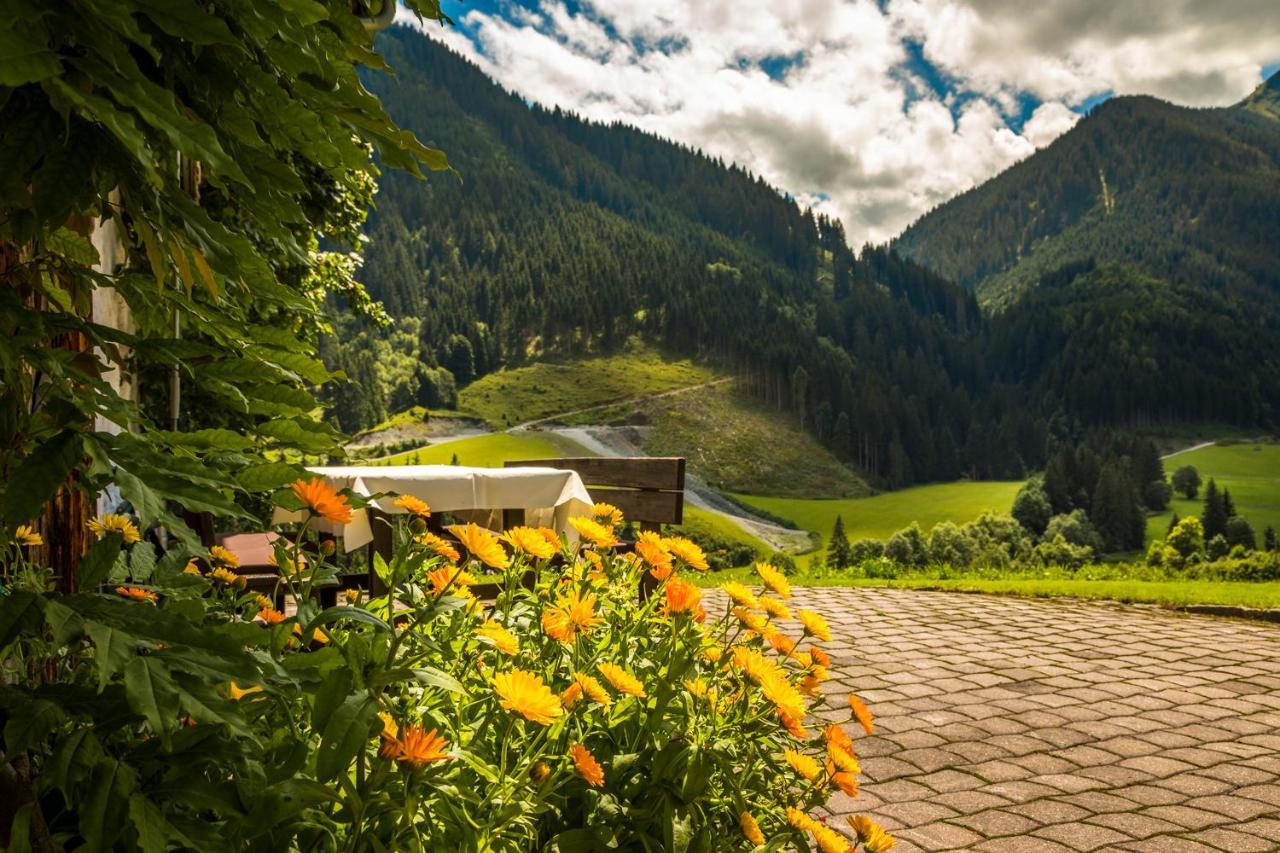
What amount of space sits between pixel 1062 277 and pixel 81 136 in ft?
644

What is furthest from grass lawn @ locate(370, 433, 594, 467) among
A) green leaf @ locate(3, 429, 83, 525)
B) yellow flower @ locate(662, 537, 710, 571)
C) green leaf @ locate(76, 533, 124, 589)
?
green leaf @ locate(3, 429, 83, 525)

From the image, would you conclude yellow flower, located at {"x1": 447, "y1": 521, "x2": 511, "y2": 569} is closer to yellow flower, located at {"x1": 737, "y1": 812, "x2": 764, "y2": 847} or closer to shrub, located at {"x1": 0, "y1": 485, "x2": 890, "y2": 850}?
shrub, located at {"x1": 0, "y1": 485, "x2": 890, "y2": 850}

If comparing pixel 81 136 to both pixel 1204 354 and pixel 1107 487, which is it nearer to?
pixel 1107 487

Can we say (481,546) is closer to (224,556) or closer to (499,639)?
(499,639)

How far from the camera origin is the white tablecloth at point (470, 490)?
4.45 m

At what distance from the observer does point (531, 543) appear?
5.39 ft

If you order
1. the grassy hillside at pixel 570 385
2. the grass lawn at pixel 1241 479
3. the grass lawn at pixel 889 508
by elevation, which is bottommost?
the grass lawn at pixel 889 508

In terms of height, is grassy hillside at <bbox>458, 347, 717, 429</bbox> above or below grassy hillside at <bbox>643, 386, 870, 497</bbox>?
above

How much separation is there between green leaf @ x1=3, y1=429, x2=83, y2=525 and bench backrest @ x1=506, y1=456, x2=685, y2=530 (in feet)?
11.5

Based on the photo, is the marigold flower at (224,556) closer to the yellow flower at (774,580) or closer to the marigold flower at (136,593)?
the marigold flower at (136,593)

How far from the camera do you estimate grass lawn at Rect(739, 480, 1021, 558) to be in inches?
3573

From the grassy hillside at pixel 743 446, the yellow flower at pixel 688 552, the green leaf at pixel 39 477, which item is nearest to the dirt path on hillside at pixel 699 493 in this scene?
the grassy hillside at pixel 743 446

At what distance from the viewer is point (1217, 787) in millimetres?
3119

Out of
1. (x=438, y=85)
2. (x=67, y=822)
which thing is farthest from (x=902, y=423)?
(x=438, y=85)
